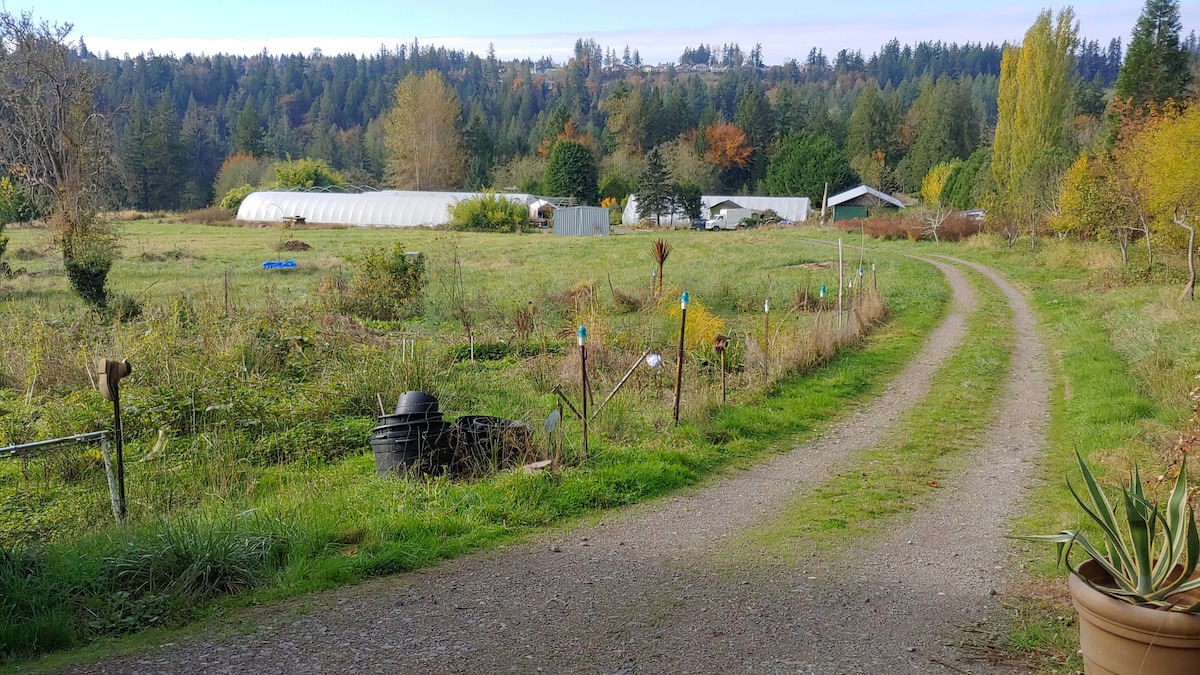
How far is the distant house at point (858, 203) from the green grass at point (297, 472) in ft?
162

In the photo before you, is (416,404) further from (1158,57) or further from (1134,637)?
(1158,57)

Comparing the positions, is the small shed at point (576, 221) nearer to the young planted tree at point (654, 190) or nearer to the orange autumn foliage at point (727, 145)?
the young planted tree at point (654, 190)

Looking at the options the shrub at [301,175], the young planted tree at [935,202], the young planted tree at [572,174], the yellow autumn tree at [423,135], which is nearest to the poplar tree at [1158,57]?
the young planted tree at [935,202]

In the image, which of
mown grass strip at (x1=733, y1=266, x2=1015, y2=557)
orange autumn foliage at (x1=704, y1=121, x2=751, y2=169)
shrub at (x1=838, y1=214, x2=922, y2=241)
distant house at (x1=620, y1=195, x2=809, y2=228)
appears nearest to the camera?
mown grass strip at (x1=733, y1=266, x2=1015, y2=557)

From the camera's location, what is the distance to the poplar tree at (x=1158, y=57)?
40.1 metres

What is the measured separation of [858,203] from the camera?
66062 millimetres

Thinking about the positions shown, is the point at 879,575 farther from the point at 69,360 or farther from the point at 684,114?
the point at 684,114

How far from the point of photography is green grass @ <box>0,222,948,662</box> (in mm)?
5203

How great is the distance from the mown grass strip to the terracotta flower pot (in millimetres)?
2611

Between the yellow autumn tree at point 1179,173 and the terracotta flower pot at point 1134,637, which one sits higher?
the yellow autumn tree at point 1179,173

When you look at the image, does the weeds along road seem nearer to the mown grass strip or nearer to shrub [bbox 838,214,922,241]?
the mown grass strip

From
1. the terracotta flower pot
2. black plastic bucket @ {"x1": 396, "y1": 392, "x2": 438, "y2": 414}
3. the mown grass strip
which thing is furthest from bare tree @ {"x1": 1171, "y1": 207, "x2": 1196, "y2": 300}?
the terracotta flower pot

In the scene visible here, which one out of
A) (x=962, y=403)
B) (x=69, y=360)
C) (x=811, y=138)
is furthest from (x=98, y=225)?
(x=811, y=138)

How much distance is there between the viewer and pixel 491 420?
27.2 feet
